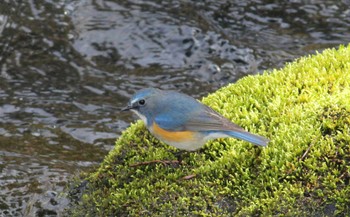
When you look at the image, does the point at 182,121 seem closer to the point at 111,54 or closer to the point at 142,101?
the point at 142,101

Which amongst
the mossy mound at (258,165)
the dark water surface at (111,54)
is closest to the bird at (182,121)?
the mossy mound at (258,165)

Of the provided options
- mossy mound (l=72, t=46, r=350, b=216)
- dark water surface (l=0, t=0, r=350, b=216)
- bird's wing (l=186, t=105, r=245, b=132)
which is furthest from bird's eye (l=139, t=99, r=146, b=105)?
dark water surface (l=0, t=0, r=350, b=216)

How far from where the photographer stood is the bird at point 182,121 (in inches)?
211

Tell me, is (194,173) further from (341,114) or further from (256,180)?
(341,114)

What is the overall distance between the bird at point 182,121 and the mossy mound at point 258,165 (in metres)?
0.21

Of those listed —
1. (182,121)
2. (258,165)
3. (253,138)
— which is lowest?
(258,165)

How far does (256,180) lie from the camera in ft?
16.8

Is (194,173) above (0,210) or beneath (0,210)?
above

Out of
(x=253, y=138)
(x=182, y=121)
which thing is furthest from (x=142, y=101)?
(x=253, y=138)

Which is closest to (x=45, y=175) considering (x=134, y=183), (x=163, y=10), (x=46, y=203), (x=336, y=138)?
(x=46, y=203)

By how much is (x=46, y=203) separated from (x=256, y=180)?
94.1 inches

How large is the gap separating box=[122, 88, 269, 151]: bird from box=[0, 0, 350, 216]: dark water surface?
6.63ft

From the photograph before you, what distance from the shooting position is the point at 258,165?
523cm

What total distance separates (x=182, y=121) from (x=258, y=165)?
0.83 metres
